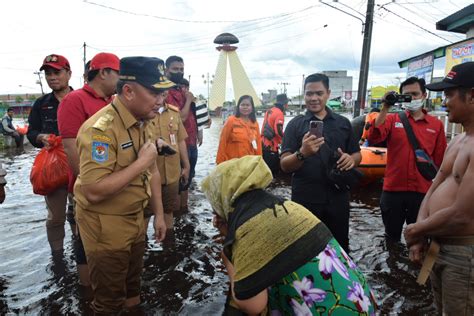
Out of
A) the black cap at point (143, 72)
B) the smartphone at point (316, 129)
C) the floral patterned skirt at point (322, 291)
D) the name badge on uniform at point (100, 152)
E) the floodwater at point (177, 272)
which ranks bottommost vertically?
the floodwater at point (177, 272)

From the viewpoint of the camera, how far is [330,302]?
151 cm

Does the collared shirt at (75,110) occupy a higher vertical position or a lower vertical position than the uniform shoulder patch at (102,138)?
higher

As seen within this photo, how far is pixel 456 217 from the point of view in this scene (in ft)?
6.46

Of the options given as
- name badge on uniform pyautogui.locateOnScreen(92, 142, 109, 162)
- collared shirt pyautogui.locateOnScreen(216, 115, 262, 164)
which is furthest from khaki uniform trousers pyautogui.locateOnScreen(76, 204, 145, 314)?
collared shirt pyautogui.locateOnScreen(216, 115, 262, 164)

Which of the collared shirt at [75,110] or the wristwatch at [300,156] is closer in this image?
the collared shirt at [75,110]

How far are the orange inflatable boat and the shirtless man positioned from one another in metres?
5.36

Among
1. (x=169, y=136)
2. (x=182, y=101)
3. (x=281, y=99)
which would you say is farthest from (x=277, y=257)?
(x=281, y=99)

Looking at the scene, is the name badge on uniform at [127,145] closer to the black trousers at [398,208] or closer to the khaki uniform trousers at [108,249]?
the khaki uniform trousers at [108,249]

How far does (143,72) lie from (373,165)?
648 cm

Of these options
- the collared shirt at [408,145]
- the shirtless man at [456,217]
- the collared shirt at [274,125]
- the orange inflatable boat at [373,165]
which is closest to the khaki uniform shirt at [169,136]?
the collared shirt at [408,145]

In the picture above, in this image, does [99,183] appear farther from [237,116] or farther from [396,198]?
[237,116]

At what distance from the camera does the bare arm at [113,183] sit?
202cm

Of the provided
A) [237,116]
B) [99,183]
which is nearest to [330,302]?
[99,183]

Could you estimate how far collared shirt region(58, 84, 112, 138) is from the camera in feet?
9.13
